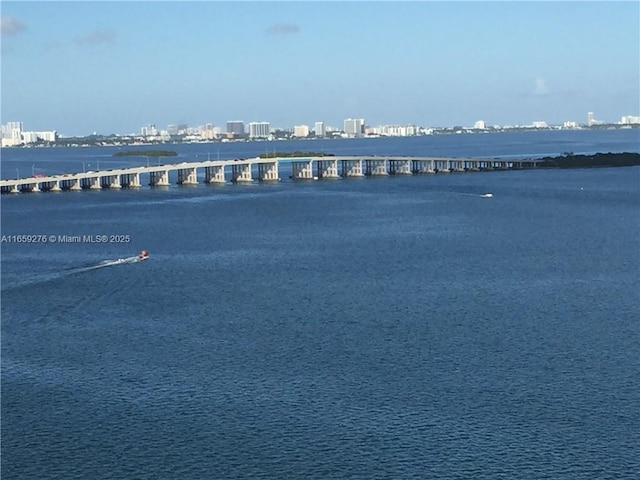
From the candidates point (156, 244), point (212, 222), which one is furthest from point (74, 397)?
point (212, 222)

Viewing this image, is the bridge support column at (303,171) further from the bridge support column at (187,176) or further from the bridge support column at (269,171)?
the bridge support column at (187,176)

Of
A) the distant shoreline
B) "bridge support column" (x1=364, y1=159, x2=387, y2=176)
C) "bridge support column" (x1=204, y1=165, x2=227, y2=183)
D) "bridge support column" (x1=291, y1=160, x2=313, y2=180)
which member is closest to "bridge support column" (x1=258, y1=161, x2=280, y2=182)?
"bridge support column" (x1=291, y1=160, x2=313, y2=180)

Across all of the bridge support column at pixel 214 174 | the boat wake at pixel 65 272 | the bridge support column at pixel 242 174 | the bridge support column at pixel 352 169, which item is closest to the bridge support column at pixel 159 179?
the bridge support column at pixel 214 174

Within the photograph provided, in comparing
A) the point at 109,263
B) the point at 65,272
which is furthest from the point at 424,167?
the point at 65,272

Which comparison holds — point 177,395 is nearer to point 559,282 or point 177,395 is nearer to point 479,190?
point 559,282

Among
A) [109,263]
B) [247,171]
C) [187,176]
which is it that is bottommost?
[109,263]

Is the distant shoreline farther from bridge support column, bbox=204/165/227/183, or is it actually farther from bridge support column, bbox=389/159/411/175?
bridge support column, bbox=204/165/227/183

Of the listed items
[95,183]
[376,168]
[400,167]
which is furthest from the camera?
[400,167]

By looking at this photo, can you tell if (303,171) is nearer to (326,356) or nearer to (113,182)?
(113,182)
